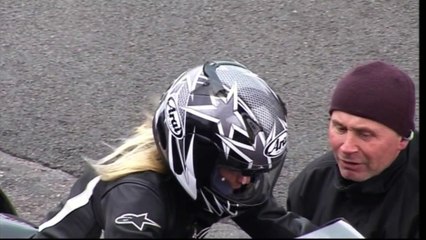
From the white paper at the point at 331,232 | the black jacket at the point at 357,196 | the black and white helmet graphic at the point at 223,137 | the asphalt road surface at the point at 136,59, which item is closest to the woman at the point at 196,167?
the black and white helmet graphic at the point at 223,137

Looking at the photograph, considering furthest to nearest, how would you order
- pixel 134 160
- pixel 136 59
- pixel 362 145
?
pixel 136 59 < pixel 362 145 < pixel 134 160

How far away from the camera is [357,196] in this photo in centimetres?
305

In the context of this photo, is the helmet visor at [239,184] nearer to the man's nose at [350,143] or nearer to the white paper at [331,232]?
the man's nose at [350,143]

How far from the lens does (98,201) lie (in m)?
2.86

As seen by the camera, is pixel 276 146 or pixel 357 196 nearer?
pixel 276 146

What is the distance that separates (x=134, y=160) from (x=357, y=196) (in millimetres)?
781

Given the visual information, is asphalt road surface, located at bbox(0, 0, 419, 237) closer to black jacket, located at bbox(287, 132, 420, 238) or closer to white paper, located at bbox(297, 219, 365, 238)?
black jacket, located at bbox(287, 132, 420, 238)

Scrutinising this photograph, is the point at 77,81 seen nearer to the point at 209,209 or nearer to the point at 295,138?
the point at 295,138

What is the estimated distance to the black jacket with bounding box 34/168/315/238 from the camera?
260 cm

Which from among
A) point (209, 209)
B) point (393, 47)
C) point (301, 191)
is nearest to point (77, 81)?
point (393, 47)

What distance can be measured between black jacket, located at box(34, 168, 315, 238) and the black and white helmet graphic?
0.08 m

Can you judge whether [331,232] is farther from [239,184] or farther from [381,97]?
[381,97]

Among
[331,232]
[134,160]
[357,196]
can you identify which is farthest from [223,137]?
[331,232]

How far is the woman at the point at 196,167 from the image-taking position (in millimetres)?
2596
